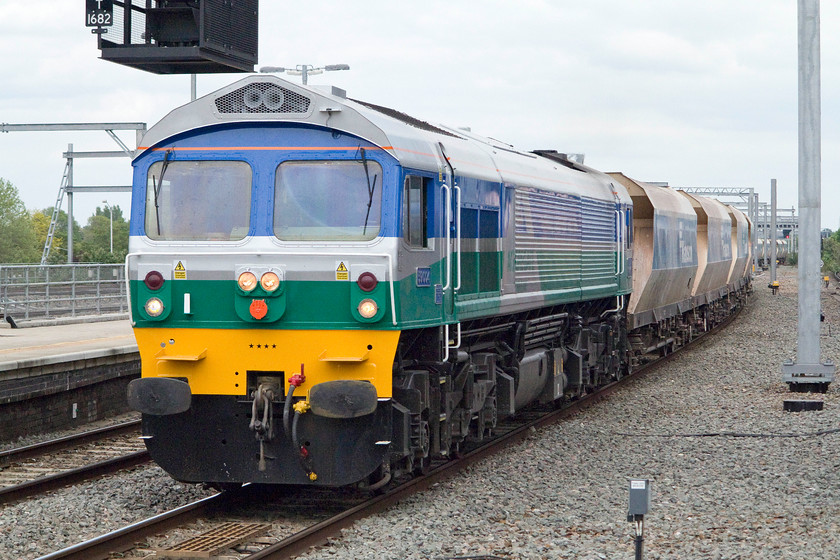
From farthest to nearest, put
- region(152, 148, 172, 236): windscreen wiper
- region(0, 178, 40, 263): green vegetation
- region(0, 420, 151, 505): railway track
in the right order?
region(0, 178, 40, 263): green vegetation → region(0, 420, 151, 505): railway track → region(152, 148, 172, 236): windscreen wiper

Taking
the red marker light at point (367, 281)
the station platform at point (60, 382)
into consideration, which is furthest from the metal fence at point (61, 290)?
the red marker light at point (367, 281)

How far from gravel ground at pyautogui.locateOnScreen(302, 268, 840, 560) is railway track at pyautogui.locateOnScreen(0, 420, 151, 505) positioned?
3.31 metres

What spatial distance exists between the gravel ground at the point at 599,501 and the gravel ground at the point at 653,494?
17 millimetres

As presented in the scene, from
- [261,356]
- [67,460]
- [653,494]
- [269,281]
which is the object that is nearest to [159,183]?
[269,281]

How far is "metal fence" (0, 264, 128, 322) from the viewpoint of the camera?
2314cm

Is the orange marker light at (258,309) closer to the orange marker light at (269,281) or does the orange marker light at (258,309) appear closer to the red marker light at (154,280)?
the orange marker light at (269,281)

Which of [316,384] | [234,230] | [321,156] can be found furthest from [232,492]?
[321,156]

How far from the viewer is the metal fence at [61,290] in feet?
75.9

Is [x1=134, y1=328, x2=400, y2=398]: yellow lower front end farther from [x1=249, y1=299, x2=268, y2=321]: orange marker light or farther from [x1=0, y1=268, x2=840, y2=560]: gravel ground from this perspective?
[x1=0, y1=268, x2=840, y2=560]: gravel ground

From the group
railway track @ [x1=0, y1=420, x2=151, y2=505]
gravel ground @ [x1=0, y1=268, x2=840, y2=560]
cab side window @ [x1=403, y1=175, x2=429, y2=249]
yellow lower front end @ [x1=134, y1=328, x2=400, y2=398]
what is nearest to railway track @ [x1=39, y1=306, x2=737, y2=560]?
gravel ground @ [x1=0, y1=268, x2=840, y2=560]

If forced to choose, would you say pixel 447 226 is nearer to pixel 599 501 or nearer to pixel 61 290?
pixel 599 501

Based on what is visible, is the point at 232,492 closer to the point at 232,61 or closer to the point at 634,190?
the point at 634,190

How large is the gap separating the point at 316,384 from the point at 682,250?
58.4 feet

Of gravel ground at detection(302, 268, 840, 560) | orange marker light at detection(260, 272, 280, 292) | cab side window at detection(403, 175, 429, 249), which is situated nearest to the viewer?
gravel ground at detection(302, 268, 840, 560)
